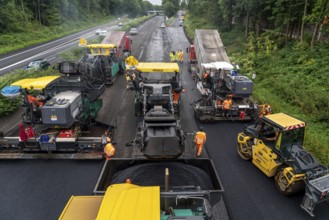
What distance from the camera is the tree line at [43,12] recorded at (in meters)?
38.9

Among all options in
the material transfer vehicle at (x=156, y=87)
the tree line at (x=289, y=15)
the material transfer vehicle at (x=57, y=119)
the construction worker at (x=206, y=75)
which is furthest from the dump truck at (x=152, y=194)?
the tree line at (x=289, y=15)

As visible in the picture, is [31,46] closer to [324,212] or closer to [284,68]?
[284,68]

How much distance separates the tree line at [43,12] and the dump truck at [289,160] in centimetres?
3894

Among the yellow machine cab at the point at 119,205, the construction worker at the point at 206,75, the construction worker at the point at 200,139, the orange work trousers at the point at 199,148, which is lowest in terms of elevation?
the orange work trousers at the point at 199,148

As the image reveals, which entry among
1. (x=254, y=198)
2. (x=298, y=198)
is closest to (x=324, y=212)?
(x=298, y=198)

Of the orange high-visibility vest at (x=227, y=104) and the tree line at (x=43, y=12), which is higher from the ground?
the tree line at (x=43, y=12)

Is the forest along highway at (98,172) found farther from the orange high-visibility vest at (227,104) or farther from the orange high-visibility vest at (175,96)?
the orange high-visibility vest at (175,96)

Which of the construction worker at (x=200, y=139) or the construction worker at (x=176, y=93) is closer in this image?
the construction worker at (x=200, y=139)

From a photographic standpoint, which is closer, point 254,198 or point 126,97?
A: point 254,198

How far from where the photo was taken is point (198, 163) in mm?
7676

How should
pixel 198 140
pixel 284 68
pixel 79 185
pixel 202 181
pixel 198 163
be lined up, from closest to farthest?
1. pixel 202 181
2. pixel 198 163
3. pixel 79 185
4. pixel 198 140
5. pixel 284 68

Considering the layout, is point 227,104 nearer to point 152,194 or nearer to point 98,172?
point 98,172

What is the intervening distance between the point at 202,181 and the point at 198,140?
3625mm

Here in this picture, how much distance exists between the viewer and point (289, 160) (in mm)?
8508
